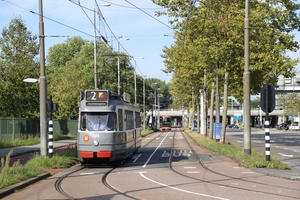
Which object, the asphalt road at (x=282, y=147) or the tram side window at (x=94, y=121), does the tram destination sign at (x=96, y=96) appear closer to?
the tram side window at (x=94, y=121)

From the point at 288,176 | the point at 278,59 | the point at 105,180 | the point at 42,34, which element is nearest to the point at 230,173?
the point at 288,176

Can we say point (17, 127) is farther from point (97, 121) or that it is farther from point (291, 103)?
point (291, 103)

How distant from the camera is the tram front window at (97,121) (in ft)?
64.3

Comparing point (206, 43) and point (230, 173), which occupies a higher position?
point (206, 43)

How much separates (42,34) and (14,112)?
23.5 meters

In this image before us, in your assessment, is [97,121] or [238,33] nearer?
[97,121]

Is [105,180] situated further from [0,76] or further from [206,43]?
[0,76]

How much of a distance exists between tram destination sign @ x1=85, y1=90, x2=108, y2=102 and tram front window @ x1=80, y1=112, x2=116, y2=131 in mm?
564

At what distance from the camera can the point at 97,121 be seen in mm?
19719

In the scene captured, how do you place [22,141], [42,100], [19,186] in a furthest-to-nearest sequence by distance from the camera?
[22,141], [42,100], [19,186]

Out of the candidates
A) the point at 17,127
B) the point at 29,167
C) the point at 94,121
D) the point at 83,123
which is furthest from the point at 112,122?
the point at 17,127

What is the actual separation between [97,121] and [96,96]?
1015 mm

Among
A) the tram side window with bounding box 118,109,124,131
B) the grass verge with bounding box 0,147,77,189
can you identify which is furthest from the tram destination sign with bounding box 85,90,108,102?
the grass verge with bounding box 0,147,77,189

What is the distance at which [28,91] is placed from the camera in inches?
1618
